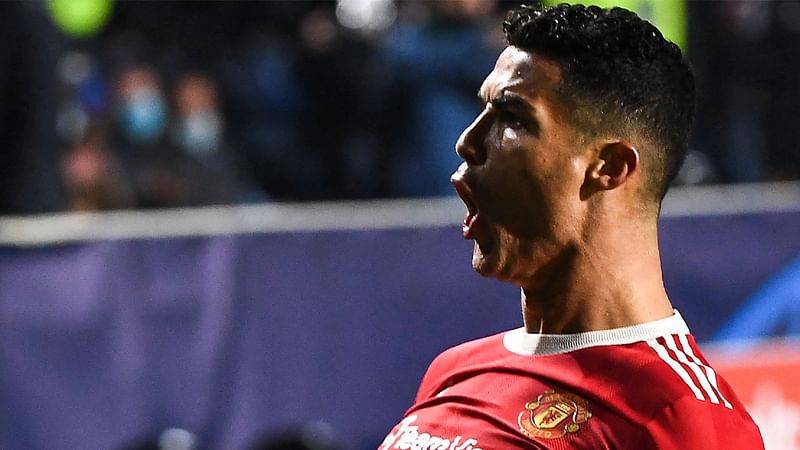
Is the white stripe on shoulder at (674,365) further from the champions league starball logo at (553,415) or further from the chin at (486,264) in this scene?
the chin at (486,264)

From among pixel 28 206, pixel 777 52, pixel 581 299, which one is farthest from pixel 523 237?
pixel 777 52

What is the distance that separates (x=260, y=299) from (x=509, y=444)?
2527 mm

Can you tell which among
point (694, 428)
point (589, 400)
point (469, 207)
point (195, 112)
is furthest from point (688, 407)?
point (195, 112)

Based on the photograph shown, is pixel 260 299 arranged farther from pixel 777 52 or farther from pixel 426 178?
pixel 777 52

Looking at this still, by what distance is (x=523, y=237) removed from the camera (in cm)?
223

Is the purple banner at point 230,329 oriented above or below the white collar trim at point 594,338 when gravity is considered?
below

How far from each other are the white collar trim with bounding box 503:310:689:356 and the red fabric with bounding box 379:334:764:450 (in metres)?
0.02

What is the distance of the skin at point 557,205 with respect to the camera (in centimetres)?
219

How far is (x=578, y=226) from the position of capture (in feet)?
7.34

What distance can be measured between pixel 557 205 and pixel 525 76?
0.74ft

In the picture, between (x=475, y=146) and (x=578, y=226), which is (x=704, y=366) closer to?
(x=578, y=226)

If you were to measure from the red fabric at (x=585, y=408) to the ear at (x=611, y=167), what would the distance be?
277 mm

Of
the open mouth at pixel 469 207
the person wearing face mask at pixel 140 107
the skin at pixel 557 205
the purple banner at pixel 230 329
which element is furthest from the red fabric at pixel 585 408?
the person wearing face mask at pixel 140 107

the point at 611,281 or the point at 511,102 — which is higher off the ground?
the point at 511,102
